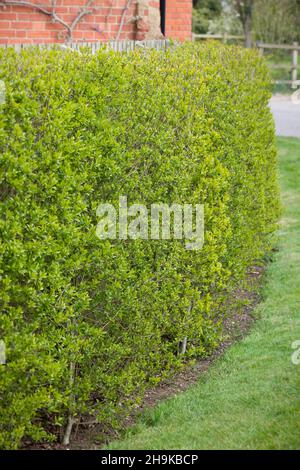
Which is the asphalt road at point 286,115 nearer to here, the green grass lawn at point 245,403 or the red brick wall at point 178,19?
the red brick wall at point 178,19

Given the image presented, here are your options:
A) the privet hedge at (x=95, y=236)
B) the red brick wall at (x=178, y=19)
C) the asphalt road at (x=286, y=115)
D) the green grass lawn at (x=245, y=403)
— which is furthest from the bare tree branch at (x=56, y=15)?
the asphalt road at (x=286, y=115)

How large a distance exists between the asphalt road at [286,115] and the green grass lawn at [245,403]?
12028 millimetres

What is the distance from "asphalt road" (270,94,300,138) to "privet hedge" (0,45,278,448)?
12655 millimetres

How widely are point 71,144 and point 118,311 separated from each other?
1214 mm

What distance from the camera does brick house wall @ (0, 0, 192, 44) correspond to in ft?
34.1

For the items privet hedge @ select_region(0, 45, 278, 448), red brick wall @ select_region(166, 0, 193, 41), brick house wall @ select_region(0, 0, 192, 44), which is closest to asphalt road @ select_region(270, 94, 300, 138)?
red brick wall @ select_region(166, 0, 193, 41)

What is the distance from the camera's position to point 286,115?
75.0 feet

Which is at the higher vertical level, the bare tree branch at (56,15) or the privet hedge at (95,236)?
the bare tree branch at (56,15)

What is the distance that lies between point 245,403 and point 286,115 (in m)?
18.2

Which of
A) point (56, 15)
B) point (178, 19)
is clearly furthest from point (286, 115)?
point (56, 15)

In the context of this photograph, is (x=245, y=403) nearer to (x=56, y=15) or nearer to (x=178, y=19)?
(x=56, y=15)

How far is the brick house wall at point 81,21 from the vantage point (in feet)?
34.1

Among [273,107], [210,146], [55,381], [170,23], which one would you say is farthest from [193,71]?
[273,107]

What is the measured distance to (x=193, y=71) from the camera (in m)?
6.48
